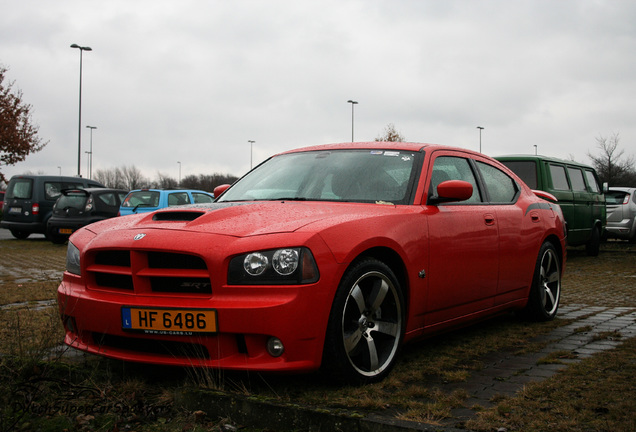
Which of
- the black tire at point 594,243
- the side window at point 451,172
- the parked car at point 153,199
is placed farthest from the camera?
the parked car at point 153,199

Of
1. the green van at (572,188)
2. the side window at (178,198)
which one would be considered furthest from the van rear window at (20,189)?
the green van at (572,188)

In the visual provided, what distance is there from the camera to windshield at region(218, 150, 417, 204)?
A: 489 cm

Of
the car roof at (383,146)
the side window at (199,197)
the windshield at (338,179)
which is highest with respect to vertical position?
the car roof at (383,146)

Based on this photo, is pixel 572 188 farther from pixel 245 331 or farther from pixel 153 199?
pixel 245 331

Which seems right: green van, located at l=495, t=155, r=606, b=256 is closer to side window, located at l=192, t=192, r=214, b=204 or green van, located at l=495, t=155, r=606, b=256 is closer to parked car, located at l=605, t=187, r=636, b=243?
parked car, located at l=605, t=187, r=636, b=243

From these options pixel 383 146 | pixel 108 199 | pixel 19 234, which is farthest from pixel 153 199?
pixel 383 146

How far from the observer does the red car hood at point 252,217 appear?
156 inches

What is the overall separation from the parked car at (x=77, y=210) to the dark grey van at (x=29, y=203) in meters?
1.62

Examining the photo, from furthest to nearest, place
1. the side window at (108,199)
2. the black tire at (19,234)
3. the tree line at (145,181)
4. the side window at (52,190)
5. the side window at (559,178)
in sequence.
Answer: the tree line at (145,181)
the black tire at (19,234)
the side window at (52,190)
the side window at (108,199)
the side window at (559,178)

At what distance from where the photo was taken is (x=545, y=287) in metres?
6.62

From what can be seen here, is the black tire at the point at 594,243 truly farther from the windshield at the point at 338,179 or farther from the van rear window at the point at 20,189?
the van rear window at the point at 20,189

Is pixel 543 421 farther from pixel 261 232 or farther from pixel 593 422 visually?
pixel 261 232

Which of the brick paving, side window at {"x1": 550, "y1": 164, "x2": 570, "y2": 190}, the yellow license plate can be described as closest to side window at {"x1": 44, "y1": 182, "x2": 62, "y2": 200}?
side window at {"x1": 550, "y1": 164, "x2": 570, "y2": 190}

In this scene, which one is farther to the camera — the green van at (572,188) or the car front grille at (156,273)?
the green van at (572,188)
